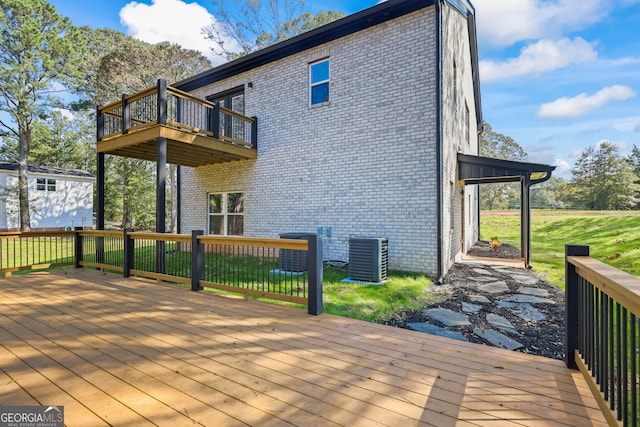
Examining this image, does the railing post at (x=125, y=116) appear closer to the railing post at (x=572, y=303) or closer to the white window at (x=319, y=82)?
the white window at (x=319, y=82)

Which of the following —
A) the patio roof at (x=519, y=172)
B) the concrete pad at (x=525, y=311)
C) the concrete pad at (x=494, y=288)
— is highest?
the patio roof at (x=519, y=172)

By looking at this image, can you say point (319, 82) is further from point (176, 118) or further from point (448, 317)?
point (448, 317)

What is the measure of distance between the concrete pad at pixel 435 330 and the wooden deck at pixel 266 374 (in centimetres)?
38

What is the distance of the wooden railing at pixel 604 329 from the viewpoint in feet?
4.85

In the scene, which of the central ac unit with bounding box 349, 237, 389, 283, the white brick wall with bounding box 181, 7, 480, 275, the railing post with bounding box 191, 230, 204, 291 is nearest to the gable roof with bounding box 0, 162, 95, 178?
the white brick wall with bounding box 181, 7, 480, 275

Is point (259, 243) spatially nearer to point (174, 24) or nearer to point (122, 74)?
point (122, 74)

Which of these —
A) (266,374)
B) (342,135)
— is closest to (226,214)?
(342,135)

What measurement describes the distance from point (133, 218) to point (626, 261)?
24.7 meters

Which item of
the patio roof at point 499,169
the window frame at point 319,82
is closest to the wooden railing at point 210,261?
the window frame at point 319,82

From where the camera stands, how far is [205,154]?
852 cm

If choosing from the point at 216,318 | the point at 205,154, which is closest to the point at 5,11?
the point at 205,154

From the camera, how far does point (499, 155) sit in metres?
36.7

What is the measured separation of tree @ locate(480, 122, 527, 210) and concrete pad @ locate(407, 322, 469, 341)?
35063 millimetres

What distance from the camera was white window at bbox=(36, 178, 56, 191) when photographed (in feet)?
63.4
